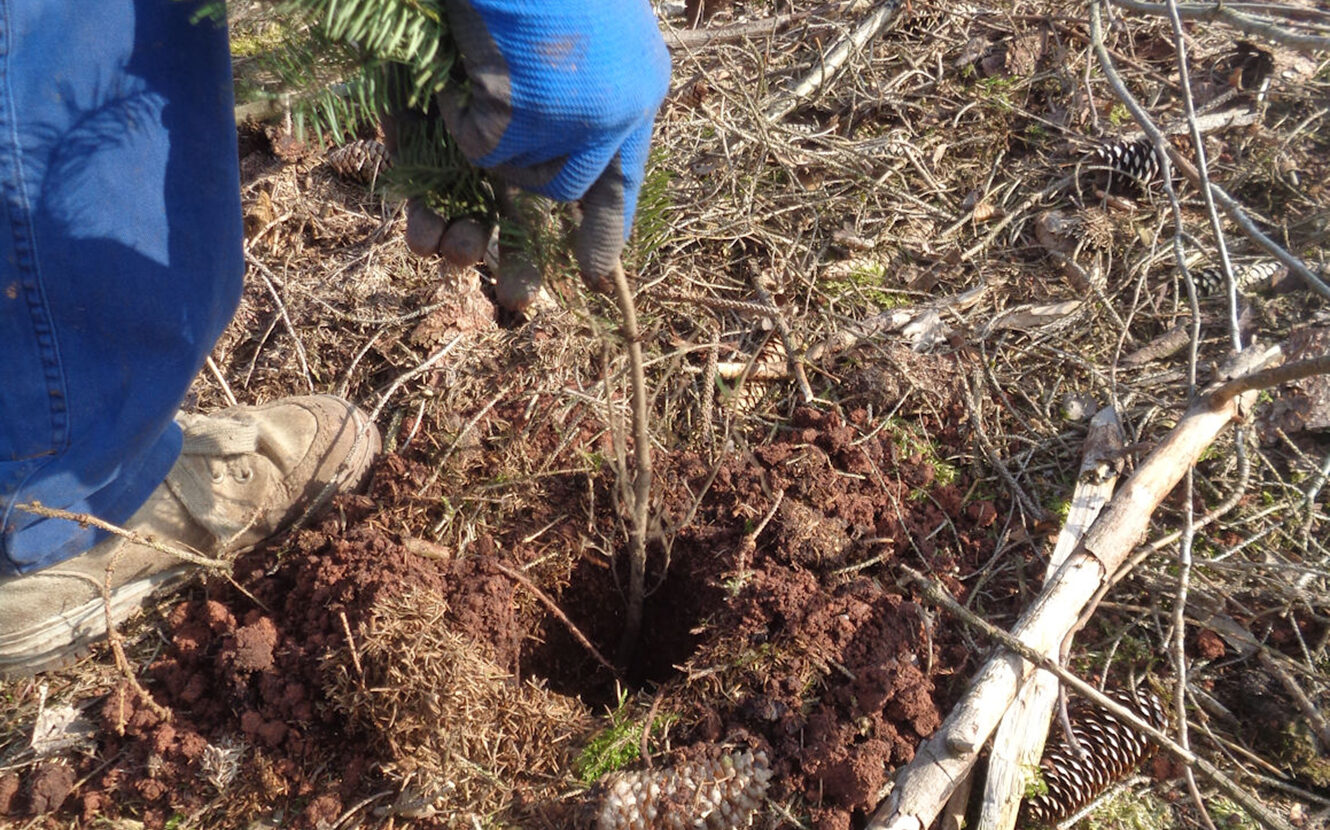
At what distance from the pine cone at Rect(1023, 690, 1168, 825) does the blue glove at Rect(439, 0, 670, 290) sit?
147 cm

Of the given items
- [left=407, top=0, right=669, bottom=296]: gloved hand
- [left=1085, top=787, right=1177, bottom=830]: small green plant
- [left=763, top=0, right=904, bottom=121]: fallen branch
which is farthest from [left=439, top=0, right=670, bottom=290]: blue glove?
[left=763, top=0, right=904, bottom=121]: fallen branch

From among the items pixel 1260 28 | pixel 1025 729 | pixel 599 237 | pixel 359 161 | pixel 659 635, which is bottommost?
pixel 659 635

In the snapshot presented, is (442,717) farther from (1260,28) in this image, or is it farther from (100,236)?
(1260,28)

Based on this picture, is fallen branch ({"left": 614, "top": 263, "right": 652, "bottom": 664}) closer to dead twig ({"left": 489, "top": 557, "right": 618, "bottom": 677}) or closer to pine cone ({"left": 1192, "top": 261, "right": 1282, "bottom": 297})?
dead twig ({"left": 489, "top": 557, "right": 618, "bottom": 677})

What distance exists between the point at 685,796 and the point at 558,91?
1312 mm

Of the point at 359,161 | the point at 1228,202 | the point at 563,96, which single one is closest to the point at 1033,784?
the point at 1228,202

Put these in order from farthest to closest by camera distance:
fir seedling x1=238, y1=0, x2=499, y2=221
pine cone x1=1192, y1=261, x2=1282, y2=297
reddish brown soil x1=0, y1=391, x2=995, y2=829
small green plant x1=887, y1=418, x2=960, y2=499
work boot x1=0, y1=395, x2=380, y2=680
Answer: pine cone x1=1192, y1=261, x2=1282, y2=297 → small green plant x1=887, y1=418, x2=960, y2=499 → work boot x1=0, y1=395, x2=380, y2=680 → reddish brown soil x1=0, y1=391, x2=995, y2=829 → fir seedling x1=238, y1=0, x2=499, y2=221

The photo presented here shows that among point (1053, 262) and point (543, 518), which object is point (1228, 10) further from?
point (543, 518)

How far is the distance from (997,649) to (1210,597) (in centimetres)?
70

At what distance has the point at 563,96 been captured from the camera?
124cm

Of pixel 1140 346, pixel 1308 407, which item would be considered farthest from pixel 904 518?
pixel 1308 407

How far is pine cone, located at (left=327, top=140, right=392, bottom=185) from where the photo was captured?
9.80ft

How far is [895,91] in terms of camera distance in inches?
137

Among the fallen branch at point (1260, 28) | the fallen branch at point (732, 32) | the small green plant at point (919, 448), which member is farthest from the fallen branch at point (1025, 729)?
the fallen branch at point (732, 32)
